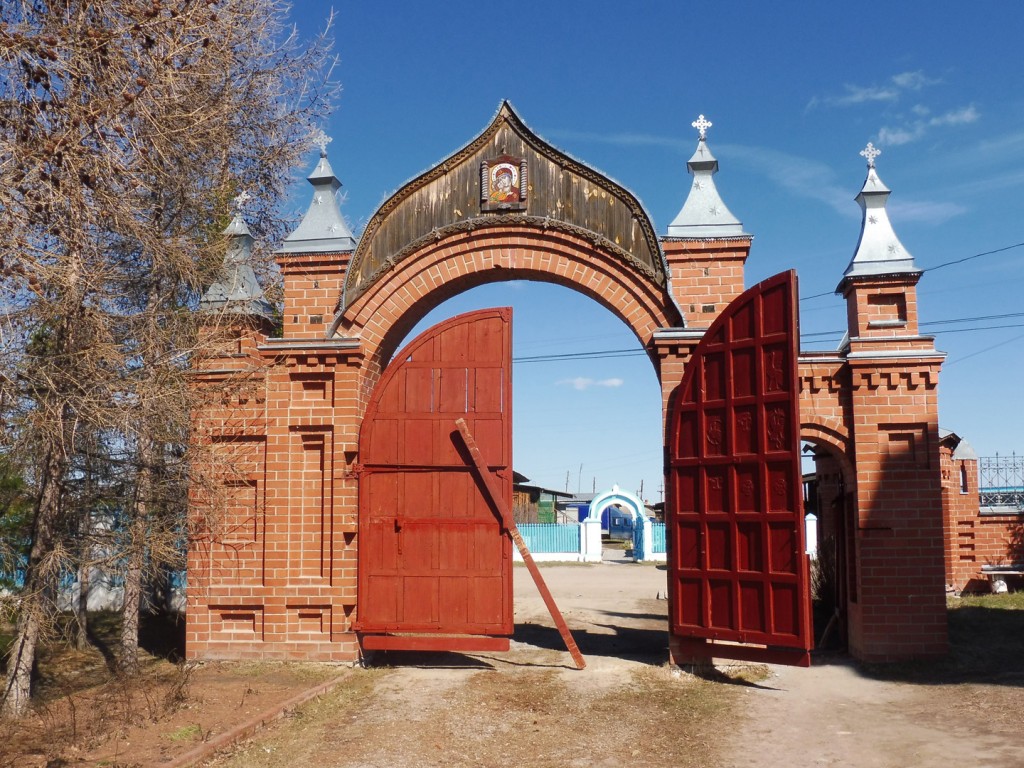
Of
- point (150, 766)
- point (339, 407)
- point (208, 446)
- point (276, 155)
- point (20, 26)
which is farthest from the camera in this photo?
point (276, 155)

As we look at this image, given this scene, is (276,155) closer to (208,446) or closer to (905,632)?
(208,446)

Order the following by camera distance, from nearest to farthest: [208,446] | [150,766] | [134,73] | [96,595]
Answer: [150,766]
[134,73]
[208,446]
[96,595]

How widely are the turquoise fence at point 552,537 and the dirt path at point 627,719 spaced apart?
864 inches

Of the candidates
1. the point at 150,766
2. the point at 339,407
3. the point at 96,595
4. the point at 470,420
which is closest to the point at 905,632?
the point at 470,420

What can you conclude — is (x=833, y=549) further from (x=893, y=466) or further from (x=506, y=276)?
(x=506, y=276)

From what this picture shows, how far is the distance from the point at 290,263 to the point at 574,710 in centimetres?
584

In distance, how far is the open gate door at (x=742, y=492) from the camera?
27.7 ft

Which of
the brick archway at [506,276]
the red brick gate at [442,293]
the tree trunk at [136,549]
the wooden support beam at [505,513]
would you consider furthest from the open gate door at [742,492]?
the tree trunk at [136,549]

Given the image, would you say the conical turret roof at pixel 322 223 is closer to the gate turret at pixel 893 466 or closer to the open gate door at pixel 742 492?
the open gate door at pixel 742 492

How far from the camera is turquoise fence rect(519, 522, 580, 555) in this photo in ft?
106

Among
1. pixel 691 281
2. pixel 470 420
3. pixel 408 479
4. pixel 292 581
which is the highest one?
pixel 691 281

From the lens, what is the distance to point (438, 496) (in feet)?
31.8

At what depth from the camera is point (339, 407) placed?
32.9 feet

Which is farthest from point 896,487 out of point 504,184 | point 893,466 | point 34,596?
point 34,596
